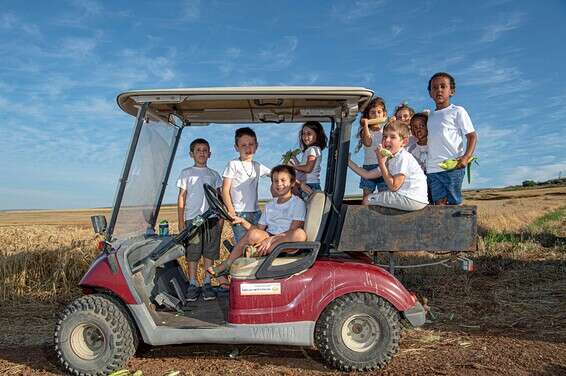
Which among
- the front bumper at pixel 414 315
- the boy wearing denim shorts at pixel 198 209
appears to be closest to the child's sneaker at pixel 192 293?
the boy wearing denim shorts at pixel 198 209

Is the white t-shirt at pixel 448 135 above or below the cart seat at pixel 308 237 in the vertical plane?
above

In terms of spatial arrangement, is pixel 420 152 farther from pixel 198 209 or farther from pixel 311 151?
pixel 198 209

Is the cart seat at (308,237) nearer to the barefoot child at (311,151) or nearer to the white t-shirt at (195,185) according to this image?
the barefoot child at (311,151)

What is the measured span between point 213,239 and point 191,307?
0.87 m

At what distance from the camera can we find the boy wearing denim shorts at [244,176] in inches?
195

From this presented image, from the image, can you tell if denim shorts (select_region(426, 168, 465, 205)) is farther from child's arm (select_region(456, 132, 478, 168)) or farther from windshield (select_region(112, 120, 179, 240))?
windshield (select_region(112, 120, 179, 240))

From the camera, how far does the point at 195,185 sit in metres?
5.37

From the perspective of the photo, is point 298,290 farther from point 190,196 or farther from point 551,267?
point 551,267

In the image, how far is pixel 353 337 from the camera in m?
3.93

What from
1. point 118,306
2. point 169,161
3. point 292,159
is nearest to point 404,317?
point 292,159

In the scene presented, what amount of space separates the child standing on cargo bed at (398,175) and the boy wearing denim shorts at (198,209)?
169 centimetres

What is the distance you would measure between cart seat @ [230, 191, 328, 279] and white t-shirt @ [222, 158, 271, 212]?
1090 mm

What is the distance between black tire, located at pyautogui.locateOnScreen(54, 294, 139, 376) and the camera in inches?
154

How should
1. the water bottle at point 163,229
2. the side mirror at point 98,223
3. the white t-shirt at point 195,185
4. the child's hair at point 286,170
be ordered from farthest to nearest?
the white t-shirt at point 195,185
the water bottle at point 163,229
the child's hair at point 286,170
the side mirror at point 98,223
